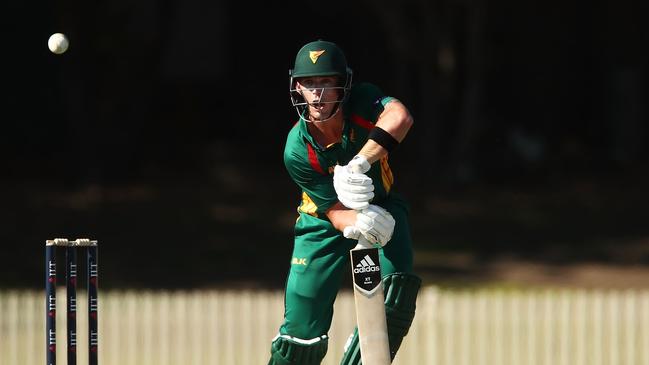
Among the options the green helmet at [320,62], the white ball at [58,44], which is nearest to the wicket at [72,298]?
the white ball at [58,44]

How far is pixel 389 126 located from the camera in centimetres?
534

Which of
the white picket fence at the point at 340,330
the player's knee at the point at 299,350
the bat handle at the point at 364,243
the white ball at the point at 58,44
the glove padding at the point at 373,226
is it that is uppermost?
the white ball at the point at 58,44

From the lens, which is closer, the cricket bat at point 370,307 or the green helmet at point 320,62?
the cricket bat at point 370,307

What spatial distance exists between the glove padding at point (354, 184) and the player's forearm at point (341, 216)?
13.2 inches

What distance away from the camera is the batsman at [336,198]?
5301mm

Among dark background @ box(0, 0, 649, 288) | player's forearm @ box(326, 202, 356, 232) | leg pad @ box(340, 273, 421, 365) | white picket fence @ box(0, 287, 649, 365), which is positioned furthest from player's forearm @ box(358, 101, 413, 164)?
dark background @ box(0, 0, 649, 288)

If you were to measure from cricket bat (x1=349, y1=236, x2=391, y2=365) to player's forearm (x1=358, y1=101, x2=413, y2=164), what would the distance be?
35 cm

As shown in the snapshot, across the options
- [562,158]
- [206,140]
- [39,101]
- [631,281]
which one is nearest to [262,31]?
[206,140]

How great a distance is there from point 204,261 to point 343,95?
30.1 ft

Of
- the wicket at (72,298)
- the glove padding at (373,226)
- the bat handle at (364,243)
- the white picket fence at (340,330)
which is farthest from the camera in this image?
the white picket fence at (340,330)

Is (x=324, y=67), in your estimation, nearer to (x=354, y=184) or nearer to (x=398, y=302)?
(x=354, y=184)

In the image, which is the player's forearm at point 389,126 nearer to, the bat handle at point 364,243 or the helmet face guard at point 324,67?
the helmet face guard at point 324,67

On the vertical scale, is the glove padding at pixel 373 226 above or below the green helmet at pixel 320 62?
below

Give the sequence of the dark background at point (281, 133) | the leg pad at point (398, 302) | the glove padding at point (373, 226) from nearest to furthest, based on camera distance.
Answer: the glove padding at point (373, 226), the leg pad at point (398, 302), the dark background at point (281, 133)
